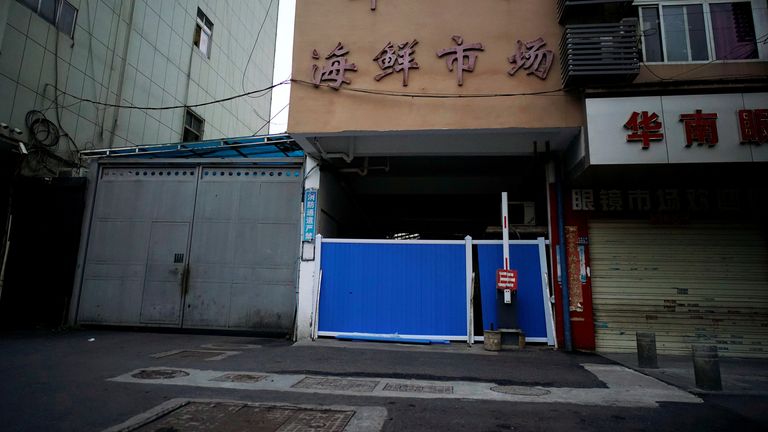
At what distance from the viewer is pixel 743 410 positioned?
4.73 metres

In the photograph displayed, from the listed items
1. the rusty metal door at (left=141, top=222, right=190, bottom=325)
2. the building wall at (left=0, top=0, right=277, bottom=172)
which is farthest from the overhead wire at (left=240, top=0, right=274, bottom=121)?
the rusty metal door at (left=141, top=222, right=190, bottom=325)

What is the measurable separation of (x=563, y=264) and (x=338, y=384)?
608cm

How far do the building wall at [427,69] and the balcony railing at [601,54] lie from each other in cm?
48

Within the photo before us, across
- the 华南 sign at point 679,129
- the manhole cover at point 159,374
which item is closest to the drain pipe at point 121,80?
the manhole cover at point 159,374

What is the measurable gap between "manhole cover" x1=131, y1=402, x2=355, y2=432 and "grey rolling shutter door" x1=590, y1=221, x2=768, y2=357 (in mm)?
7403

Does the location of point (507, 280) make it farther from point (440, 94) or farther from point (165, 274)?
point (165, 274)

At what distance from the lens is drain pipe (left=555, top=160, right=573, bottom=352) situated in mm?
8938

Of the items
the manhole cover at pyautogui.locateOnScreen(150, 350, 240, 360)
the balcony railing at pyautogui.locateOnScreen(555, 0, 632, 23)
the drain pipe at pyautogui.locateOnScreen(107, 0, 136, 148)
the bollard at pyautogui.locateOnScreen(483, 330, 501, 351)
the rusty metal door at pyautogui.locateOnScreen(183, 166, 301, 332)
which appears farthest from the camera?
the drain pipe at pyautogui.locateOnScreen(107, 0, 136, 148)

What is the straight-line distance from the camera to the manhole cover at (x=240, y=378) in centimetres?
555

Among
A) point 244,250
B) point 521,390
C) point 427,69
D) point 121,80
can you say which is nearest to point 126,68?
point 121,80

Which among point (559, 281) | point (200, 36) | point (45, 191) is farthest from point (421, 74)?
point (200, 36)

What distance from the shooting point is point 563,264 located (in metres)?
9.17

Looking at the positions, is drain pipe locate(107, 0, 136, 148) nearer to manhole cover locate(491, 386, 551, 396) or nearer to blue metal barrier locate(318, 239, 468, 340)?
blue metal barrier locate(318, 239, 468, 340)

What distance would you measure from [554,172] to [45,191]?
43.1 feet
